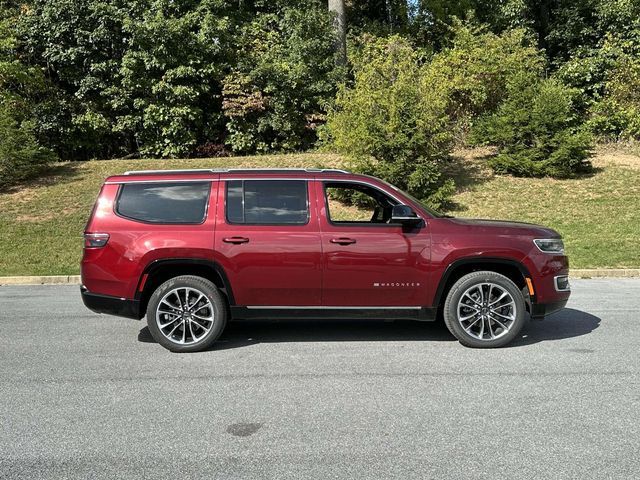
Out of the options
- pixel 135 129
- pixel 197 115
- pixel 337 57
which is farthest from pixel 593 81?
pixel 135 129

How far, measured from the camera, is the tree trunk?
25406mm

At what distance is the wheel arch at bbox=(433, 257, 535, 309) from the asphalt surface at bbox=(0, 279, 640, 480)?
2.00ft

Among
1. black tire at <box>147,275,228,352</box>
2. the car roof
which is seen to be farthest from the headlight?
black tire at <box>147,275,228,352</box>

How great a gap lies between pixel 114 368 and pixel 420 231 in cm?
336

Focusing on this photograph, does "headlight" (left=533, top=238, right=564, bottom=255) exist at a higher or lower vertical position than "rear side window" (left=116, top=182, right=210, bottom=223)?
lower

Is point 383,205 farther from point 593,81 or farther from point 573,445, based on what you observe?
point 593,81

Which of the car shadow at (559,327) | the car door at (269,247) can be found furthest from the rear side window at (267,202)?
the car shadow at (559,327)

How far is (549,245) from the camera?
6.26m

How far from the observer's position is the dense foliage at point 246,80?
19844mm

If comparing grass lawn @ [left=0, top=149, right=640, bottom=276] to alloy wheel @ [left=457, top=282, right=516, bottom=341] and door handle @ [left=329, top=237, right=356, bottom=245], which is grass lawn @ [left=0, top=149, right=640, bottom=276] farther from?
door handle @ [left=329, top=237, right=356, bottom=245]

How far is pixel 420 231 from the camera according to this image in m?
6.13

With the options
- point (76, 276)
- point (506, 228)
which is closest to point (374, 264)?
point (506, 228)

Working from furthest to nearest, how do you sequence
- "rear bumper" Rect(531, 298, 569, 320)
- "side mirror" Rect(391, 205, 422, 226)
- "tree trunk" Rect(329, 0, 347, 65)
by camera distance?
"tree trunk" Rect(329, 0, 347, 65), "rear bumper" Rect(531, 298, 569, 320), "side mirror" Rect(391, 205, 422, 226)

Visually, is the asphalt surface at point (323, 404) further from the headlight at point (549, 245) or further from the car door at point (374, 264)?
the headlight at point (549, 245)
